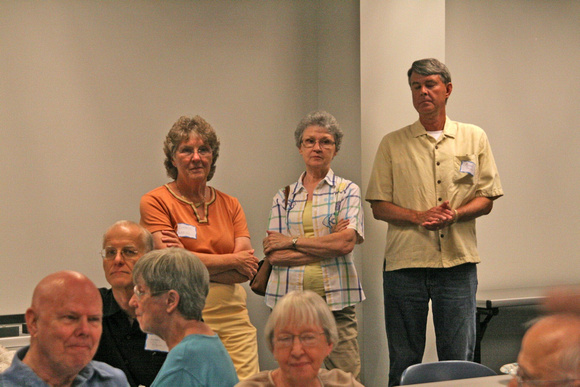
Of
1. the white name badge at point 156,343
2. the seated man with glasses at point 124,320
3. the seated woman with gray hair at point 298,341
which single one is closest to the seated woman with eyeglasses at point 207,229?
the seated man with glasses at point 124,320

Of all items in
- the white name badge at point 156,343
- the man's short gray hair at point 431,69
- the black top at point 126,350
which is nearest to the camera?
the white name badge at point 156,343

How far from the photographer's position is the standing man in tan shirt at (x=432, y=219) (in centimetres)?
362

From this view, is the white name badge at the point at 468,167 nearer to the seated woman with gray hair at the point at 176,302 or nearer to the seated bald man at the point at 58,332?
the seated woman with gray hair at the point at 176,302

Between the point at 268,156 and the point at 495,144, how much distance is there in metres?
1.90

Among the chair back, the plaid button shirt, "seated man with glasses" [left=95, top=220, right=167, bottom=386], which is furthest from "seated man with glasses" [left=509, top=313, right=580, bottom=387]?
the plaid button shirt

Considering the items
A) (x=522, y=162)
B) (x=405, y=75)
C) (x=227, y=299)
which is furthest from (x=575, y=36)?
(x=227, y=299)

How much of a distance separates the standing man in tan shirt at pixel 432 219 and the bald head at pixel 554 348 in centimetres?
249

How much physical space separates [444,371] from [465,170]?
1.35 metres

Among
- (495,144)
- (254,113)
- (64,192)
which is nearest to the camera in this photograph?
(64,192)

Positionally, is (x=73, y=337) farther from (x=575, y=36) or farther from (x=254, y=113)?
(x=575, y=36)

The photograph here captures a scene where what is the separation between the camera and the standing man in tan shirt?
3619 mm

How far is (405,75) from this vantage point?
445 cm

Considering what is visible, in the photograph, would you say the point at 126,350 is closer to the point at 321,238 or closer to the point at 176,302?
the point at 176,302

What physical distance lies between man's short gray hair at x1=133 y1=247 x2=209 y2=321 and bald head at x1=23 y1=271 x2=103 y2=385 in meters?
0.52
